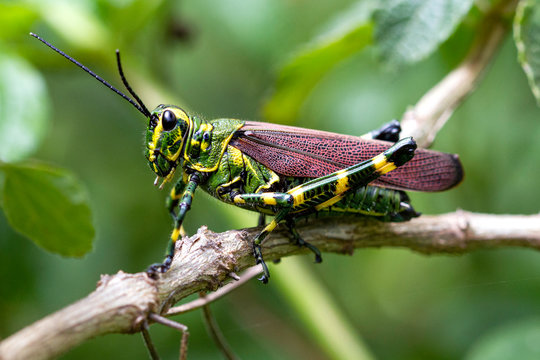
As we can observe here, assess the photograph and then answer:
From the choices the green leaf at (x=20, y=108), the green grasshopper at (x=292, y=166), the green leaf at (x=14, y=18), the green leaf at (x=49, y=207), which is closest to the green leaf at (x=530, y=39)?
the green grasshopper at (x=292, y=166)

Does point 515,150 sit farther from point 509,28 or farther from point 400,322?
point 400,322

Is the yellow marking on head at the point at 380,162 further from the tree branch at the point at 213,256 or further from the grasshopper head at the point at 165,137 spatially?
the grasshopper head at the point at 165,137

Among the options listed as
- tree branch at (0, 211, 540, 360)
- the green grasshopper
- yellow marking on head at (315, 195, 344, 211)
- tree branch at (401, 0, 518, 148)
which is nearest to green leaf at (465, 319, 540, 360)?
tree branch at (0, 211, 540, 360)

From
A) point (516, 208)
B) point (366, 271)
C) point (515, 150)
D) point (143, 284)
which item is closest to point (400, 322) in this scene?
point (366, 271)

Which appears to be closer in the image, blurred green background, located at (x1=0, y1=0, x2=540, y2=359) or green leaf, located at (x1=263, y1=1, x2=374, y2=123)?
green leaf, located at (x1=263, y1=1, x2=374, y2=123)

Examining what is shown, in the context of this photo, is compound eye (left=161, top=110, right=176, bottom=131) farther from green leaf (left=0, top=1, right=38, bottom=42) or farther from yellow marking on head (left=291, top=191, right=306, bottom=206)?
green leaf (left=0, top=1, right=38, bottom=42)

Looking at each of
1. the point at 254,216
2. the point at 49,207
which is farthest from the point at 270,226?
the point at 254,216
